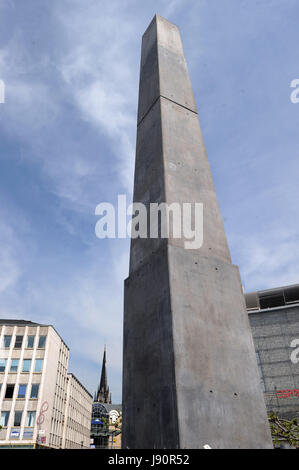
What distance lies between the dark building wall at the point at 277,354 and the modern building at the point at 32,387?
102 ft

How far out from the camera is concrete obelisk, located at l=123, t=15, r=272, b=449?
4777 millimetres

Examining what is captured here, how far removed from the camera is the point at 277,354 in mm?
52094

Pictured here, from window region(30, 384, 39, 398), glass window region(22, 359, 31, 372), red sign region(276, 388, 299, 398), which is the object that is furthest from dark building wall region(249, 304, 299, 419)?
glass window region(22, 359, 31, 372)

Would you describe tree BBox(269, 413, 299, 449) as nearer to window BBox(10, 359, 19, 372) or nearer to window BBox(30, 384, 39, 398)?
window BBox(30, 384, 39, 398)

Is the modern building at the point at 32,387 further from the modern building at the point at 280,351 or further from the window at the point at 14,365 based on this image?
the modern building at the point at 280,351

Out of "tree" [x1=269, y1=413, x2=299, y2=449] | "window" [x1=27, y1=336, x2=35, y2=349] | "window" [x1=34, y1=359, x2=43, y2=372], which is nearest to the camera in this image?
"tree" [x1=269, y1=413, x2=299, y2=449]

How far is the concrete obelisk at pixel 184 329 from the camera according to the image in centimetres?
478

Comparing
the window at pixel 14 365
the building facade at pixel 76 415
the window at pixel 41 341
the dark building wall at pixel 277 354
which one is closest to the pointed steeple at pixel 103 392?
the building facade at pixel 76 415

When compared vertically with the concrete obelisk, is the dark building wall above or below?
above

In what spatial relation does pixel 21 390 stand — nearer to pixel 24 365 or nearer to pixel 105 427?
pixel 24 365

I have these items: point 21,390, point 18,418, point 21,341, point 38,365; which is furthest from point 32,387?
point 21,341

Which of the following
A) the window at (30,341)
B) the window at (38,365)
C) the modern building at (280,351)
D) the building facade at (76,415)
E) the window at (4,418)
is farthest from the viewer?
the building facade at (76,415)

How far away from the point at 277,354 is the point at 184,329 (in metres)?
53.3
